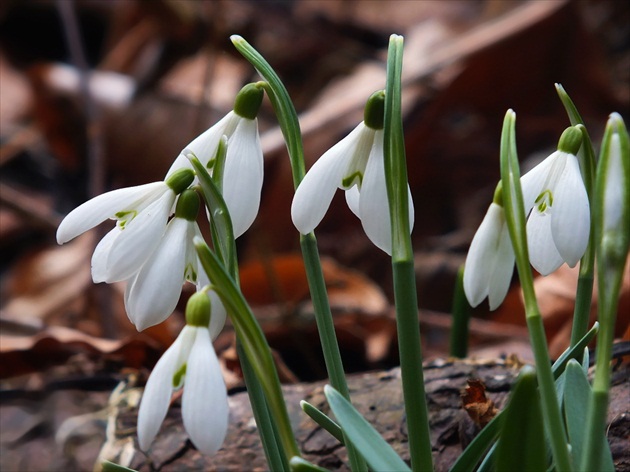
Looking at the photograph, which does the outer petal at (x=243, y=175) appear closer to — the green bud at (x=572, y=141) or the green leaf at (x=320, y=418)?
the green leaf at (x=320, y=418)

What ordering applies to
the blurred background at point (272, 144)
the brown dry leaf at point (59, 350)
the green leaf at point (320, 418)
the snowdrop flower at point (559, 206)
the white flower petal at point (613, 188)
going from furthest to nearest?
the blurred background at point (272, 144) → the brown dry leaf at point (59, 350) → the green leaf at point (320, 418) → the snowdrop flower at point (559, 206) → the white flower petal at point (613, 188)

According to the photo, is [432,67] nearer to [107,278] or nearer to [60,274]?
[60,274]

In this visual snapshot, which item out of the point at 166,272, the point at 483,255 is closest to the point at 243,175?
the point at 166,272

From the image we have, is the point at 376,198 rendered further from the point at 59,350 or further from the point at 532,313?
the point at 59,350

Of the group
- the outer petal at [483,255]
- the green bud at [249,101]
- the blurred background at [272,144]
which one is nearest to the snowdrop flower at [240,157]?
the green bud at [249,101]

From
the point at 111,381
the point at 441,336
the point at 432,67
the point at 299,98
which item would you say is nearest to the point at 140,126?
the point at 299,98

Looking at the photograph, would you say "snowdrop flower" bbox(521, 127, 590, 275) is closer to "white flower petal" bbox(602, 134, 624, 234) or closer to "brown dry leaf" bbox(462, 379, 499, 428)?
"white flower petal" bbox(602, 134, 624, 234)

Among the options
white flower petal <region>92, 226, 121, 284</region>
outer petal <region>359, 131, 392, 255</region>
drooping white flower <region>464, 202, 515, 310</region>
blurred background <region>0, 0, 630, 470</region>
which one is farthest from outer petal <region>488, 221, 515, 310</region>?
blurred background <region>0, 0, 630, 470</region>
